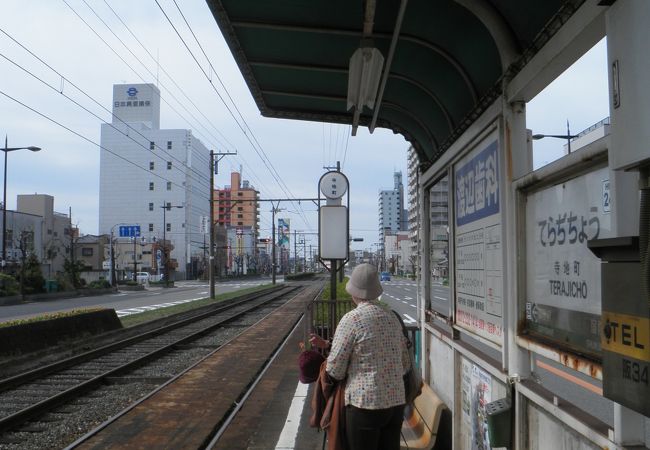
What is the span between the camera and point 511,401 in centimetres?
310

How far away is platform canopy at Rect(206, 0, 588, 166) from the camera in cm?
334

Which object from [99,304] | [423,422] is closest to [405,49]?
[423,422]

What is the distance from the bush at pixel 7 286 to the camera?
3580 centimetres

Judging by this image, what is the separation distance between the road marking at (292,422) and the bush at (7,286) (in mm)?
33559

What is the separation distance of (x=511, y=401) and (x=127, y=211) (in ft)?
373

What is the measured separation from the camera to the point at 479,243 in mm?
3895

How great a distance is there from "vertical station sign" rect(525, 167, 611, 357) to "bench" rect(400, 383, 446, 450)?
2118 millimetres

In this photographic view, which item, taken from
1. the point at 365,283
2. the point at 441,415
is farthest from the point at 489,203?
the point at 441,415

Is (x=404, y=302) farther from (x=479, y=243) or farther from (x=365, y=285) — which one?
(x=365, y=285)

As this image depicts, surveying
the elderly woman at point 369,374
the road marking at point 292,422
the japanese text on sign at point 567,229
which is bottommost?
the road marking at point 292,422

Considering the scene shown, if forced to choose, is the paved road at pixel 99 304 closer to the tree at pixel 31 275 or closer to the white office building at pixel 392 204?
the tree at pixel 31 275

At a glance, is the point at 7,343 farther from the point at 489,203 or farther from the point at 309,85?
the point at 489,203

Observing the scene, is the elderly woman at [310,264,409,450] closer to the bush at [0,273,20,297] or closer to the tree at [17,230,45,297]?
the bush at [0,273,20,297]

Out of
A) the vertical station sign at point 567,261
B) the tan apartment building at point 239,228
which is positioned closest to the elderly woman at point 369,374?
the vertical station sign at point 567,261
